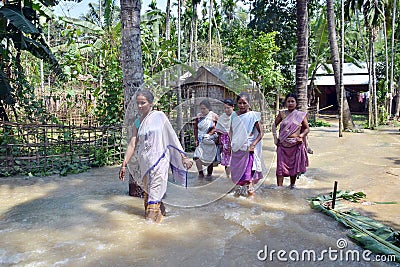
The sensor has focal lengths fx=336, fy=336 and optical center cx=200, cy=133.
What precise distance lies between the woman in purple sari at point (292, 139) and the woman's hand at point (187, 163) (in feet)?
6.32

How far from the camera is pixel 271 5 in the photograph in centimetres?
1981

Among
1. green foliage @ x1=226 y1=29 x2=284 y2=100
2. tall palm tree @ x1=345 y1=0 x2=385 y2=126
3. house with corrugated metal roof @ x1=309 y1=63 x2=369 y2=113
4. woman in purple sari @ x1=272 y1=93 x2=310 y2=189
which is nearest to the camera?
woman in purple sari @ x1=272 y1=93 x2=310 y2=189

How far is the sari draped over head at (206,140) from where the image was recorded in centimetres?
612

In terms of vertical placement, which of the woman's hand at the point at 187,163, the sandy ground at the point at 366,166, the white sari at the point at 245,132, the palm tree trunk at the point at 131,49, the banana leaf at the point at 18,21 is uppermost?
the banana leaf at the point at 18,21

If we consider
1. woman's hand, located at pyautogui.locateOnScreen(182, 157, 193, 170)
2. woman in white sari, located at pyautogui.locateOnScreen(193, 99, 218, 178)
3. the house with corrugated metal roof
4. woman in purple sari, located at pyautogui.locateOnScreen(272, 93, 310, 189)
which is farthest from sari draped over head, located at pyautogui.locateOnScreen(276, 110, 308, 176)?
the house with corrugated metal roof

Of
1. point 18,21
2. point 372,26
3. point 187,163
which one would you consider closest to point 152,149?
point 187,163

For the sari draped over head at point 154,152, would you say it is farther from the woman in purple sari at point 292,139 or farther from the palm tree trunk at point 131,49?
the woman in purple sari at point 292,139

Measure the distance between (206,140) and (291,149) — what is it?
1536 mm

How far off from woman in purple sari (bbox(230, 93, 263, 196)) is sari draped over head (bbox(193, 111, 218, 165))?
0.90 meters

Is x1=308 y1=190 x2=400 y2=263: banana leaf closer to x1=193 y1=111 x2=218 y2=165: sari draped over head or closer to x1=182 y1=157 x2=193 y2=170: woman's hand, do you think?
x1=182 y1=157 x2=193 y2=170: woman's hand

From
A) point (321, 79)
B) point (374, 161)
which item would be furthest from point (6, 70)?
point (321, 79)

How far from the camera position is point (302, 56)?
24.7ft

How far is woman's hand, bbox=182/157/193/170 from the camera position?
4074 millimetres

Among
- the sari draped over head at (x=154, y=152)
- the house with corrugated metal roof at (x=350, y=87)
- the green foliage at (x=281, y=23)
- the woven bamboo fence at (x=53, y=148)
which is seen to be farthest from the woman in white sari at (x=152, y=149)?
the house with corrugated metal roof at (x=350, y=87)
